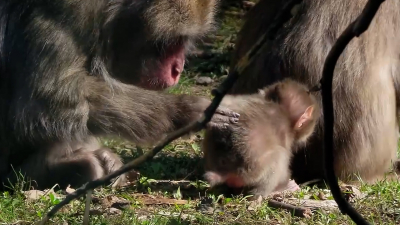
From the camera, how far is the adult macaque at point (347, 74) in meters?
4.75

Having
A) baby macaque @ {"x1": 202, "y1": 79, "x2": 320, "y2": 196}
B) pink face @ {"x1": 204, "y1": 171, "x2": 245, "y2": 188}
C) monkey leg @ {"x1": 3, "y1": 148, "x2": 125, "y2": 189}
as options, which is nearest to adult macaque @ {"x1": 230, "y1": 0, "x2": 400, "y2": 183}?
baby macaque @ {"x1": 202, "y1": 79, "x2": 320, "y2": 196}

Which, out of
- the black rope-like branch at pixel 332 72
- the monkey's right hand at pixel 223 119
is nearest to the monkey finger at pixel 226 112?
the monkey's right hand at pixel 223 119

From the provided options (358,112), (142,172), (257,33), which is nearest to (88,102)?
(142,172)

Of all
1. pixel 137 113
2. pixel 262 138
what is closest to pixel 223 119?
pixel 262 138

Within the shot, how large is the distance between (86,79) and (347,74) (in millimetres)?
1642

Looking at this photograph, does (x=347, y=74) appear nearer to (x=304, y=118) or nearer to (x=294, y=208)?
(x=304, y=118)

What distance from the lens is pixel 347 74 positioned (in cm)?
475

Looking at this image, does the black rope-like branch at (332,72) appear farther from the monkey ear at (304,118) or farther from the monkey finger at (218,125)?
the monkey ear at (304,118)

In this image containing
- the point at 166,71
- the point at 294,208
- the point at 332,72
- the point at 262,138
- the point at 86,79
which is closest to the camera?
the point at 332,72

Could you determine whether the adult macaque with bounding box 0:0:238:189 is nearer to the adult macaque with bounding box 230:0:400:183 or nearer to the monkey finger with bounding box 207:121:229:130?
the monkey finger with bounding box 207:121:229:130

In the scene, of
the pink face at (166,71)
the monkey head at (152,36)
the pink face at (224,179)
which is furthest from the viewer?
the pink face at (166,71)

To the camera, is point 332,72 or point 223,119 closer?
point 332,72

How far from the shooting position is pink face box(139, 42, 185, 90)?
4.89 m

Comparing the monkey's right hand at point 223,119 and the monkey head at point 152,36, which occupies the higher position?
the monkey head at point 152,36
